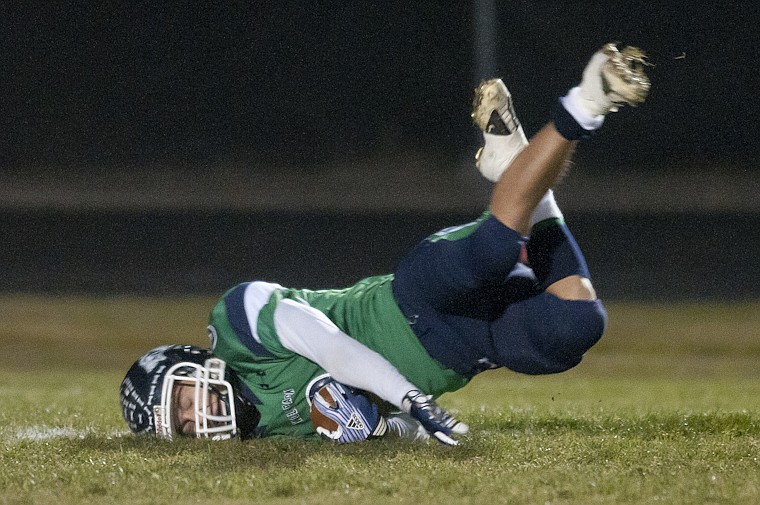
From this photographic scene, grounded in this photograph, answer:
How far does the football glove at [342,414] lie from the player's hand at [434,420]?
28 centimetres

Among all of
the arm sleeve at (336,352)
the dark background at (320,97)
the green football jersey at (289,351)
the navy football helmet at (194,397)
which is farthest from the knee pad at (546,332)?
the dark background at (320,97)

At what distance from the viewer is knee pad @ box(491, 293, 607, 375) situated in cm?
346

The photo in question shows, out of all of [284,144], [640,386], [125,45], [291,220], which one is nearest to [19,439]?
[640,386]

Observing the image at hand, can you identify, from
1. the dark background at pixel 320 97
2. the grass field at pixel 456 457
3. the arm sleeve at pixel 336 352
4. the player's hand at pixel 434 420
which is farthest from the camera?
the dark background at pixel 320 97

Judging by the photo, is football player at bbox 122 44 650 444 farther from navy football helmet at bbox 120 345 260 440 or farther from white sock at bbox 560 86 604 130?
white sock at bbox 560 86 604 130

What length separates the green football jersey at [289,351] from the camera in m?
3.60

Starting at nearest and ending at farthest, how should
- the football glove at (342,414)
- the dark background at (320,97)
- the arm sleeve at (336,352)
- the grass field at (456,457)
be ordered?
the grass field at (456,457), the arm sleeve at (336,352), the football glove at (342,414), the dark background at (320,97)

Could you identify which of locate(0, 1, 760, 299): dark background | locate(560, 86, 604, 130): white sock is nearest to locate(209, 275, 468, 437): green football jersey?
locate(560, 86, 604, 130): white sock

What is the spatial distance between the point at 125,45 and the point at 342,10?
3066 millimetres

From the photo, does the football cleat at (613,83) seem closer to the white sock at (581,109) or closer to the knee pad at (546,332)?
the white sock at (581,109)

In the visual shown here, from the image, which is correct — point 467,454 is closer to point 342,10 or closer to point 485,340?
point 485,340

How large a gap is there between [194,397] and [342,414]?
1.54 feet

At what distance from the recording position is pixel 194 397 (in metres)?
3.61

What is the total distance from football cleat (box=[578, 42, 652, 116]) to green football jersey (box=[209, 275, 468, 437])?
0.94 meters
